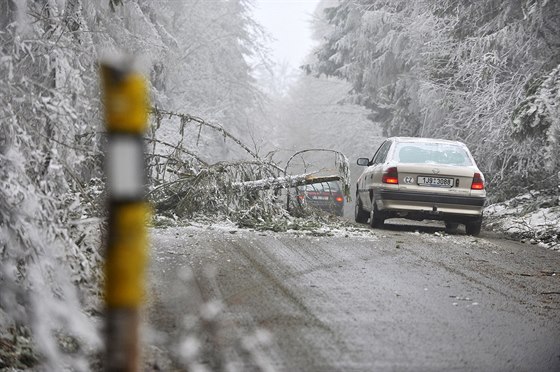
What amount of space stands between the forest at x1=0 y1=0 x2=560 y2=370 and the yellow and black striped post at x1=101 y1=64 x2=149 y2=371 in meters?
0.15

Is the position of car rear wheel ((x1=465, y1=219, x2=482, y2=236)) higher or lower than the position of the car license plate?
lower

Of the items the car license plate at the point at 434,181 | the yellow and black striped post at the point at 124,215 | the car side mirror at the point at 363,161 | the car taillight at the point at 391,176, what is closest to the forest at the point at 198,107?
the yellow and black striped post at the point at 124,215

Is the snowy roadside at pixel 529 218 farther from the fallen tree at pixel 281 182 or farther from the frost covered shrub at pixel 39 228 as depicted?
the frost covered shrub at pixel 39 228

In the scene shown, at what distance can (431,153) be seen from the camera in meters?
11.8

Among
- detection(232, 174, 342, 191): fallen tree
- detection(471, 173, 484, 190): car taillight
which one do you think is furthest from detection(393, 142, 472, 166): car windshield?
detection(232, 174, 342, 191): fallen tree

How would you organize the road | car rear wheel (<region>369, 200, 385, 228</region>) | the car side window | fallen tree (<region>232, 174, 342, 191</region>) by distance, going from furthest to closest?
the car side window < car rear wheel (<region>369, 200, 385, 228</region>) < fallen tree (<region>232, 174, 342, 191</region>) < the road

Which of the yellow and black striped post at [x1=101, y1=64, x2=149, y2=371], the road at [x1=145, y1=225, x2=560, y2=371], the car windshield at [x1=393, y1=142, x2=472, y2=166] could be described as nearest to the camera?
the yellow and black striped post at [x1=101, y1=64, x2=149, y2=371]

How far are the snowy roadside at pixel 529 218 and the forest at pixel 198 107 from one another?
760 mm

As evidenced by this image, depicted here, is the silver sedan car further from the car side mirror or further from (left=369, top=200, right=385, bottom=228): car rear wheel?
the car side mirror

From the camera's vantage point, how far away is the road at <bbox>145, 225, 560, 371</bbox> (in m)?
3.90

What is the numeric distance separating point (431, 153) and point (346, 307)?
23.4 ft

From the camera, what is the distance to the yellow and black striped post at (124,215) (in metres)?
1.68

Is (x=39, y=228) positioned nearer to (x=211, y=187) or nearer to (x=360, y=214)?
(x=211, y=187)

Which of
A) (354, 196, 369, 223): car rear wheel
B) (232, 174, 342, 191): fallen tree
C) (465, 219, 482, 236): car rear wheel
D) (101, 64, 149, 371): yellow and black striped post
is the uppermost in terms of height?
(101, 64, 149, 371): yellow and black striped post
